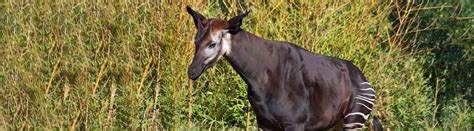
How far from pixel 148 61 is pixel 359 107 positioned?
10.7 ft

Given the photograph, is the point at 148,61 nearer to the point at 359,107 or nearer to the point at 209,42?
the point at 359,107

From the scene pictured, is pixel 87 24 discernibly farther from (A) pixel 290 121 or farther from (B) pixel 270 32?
(A) pixel 290 121

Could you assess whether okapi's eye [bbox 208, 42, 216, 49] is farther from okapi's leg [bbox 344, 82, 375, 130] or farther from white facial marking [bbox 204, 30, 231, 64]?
okapi's leg [bbox 344, 82, 375, 130]

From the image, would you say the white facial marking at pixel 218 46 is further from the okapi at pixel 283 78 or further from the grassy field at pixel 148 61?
the grassy field at pixel 148 61

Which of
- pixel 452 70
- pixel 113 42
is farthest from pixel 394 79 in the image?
pixel 113 42

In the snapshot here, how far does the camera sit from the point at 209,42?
828cm

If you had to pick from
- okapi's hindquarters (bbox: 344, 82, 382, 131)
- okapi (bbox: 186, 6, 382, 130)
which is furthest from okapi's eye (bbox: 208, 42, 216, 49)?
okapi's hindquarters (bbox: 344, 82, 382, 131)

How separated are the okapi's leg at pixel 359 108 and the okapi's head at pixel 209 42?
4.64 feet

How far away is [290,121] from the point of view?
870 cm

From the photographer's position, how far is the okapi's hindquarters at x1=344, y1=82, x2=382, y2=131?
361 inches

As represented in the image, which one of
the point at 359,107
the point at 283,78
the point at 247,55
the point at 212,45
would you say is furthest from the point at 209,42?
the point at 359,107

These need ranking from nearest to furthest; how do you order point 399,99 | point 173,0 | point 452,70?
point 173,0 < point 399,99 < point 452,70

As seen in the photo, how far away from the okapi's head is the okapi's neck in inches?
6.0

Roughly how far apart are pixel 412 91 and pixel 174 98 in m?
2.96
